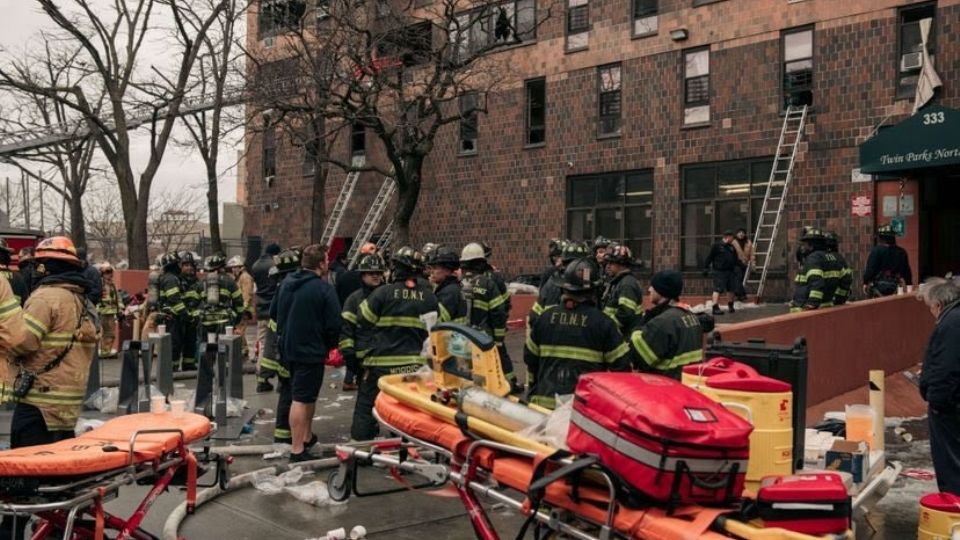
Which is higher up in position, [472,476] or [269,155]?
[269,155]

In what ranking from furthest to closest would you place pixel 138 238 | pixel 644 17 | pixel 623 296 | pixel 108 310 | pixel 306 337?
1. pixel 138 238
2. pixel 644 17
3. pixel 108 310
4. pixel 623 296
5. pixel 306 337

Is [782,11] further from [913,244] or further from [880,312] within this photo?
[880,312]

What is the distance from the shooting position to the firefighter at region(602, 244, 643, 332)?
27.4ft

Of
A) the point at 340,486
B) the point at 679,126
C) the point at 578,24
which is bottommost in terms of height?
the point at 340,486

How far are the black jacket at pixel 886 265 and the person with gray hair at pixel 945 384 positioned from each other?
9.75 m

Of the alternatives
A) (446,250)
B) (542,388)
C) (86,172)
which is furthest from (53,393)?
(86,172)

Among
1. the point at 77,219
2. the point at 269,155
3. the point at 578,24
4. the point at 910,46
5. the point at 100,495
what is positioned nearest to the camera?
the point at 100,495

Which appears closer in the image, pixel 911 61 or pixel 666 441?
pixel 666 441

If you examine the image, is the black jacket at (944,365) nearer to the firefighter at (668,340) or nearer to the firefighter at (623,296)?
the firefighter at (668,340)

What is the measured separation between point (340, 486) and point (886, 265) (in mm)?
12526

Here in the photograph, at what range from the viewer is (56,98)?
25.2 m

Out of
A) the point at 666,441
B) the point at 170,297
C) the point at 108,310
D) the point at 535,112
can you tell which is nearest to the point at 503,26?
the point at 535,112

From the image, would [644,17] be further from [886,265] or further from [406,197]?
[886,265]

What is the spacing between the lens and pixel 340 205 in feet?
100
